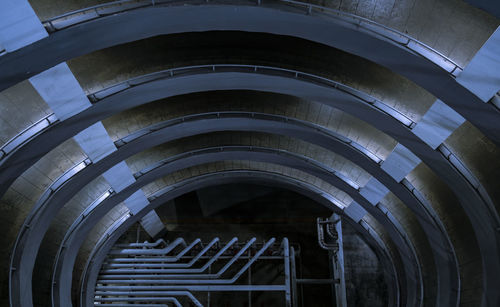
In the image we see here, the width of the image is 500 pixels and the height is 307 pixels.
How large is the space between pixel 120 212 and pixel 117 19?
54.0 feet

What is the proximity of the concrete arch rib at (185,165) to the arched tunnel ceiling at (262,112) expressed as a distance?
4.2 inches

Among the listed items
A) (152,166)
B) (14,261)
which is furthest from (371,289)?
(14,261)

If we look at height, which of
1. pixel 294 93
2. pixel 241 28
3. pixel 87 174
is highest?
pixel 294 93

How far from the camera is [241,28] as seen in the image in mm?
11453

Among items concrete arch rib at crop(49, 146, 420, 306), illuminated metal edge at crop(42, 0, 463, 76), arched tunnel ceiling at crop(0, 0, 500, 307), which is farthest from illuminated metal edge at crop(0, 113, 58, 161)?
concrete arch rib at crop(49, 146, 420, 306)

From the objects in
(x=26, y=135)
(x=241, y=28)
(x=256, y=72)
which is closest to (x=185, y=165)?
(x=256, y=72)

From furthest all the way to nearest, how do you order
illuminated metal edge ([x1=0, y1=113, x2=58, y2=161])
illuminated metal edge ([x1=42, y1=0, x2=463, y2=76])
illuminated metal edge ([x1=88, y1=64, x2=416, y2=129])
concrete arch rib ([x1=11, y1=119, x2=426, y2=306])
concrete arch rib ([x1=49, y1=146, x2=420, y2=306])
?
1. concrete arch rib ([x1=49, y1=146, x2=420, y2=306])
2. concrete arch rib ([x1=11, y1=119, x2=426, y2=306])
3. illuminated metal edge ([x1=88, y1=64, x2=416, y2=129])
4. illuminated metal edge ([x1=0, y1=113, x2=58, y2=161])
5. illuminated metal edge ([x1=42, y1=0, x2=463, y2=76])

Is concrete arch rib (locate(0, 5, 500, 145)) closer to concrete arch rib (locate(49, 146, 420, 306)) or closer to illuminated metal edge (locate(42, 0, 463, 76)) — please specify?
illuminated metal edge (locate(42, 0, 463, 76))

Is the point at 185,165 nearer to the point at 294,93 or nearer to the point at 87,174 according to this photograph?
the point at 87,174

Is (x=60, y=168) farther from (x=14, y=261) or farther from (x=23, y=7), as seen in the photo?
(x=23, y=7)

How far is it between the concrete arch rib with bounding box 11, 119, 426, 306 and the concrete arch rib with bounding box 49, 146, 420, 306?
10.0 ft

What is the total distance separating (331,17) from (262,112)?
762cm

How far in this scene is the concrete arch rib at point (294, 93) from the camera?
44.2ft

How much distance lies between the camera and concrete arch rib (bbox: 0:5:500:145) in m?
10.4
